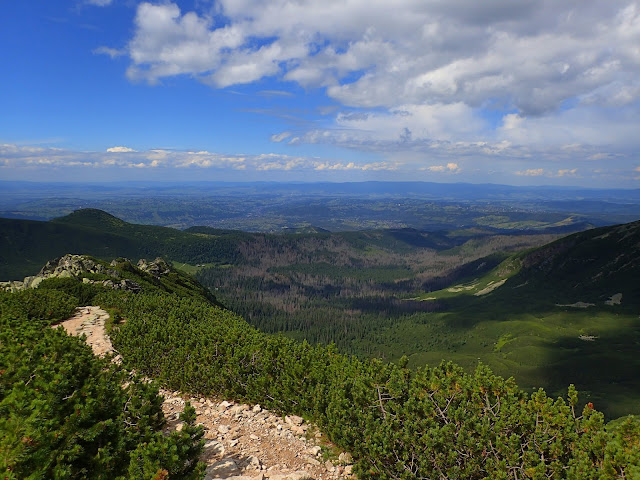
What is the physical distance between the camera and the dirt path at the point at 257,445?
38.8ft

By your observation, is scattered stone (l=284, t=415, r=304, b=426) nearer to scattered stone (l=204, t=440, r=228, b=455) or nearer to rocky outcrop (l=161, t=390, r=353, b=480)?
rocky outcrop (l=161, t=390, r=353, b=480)

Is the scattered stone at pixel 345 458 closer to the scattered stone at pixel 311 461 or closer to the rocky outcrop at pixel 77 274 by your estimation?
the scattered stone at pixel 311 461

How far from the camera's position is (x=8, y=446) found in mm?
6816

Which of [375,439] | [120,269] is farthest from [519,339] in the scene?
[375,439]

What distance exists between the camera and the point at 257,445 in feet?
44.6

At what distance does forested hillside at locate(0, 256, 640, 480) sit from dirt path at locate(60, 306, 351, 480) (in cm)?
64

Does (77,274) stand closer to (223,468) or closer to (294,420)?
(294,420)

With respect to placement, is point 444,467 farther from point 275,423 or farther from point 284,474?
point 275,423

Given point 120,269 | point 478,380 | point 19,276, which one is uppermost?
point 478,380

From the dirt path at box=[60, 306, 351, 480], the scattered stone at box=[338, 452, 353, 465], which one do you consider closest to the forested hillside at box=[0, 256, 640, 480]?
the scattered stone at box=[338, 452, 353, 465]

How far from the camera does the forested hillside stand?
26.7 ft

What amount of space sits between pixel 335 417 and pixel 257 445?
343 centimetres

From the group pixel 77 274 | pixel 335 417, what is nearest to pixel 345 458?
pixel 335 417

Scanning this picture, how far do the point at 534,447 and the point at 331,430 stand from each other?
7.01 metres
